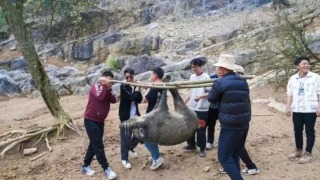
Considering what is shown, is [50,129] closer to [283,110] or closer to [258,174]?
[258,174]

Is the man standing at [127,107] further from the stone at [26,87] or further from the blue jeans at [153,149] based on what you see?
the stone at [26,87]

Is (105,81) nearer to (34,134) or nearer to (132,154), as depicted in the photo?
(132,154)

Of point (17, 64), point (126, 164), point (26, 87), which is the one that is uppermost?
point (126, 164)

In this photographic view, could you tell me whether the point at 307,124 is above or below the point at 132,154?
above

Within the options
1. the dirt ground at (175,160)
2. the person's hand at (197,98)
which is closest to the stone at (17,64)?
the dirt ground at (175,160)

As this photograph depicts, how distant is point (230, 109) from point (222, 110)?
99 mm

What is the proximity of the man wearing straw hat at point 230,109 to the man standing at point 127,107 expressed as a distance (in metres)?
1.43

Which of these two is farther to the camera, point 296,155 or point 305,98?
point 296,155

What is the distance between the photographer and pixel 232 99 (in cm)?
427

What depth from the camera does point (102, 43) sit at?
2525 cm

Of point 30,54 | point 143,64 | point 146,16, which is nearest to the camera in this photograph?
point 30,54

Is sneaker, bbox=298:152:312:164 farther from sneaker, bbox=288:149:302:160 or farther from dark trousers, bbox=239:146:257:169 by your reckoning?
dark trousers, bbox=239:146:257:169

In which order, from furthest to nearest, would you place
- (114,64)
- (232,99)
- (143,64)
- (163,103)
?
(114,64) → (143,64) → (163,103) → (232,99)

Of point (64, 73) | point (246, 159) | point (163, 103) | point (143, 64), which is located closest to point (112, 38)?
point (64, 73)
